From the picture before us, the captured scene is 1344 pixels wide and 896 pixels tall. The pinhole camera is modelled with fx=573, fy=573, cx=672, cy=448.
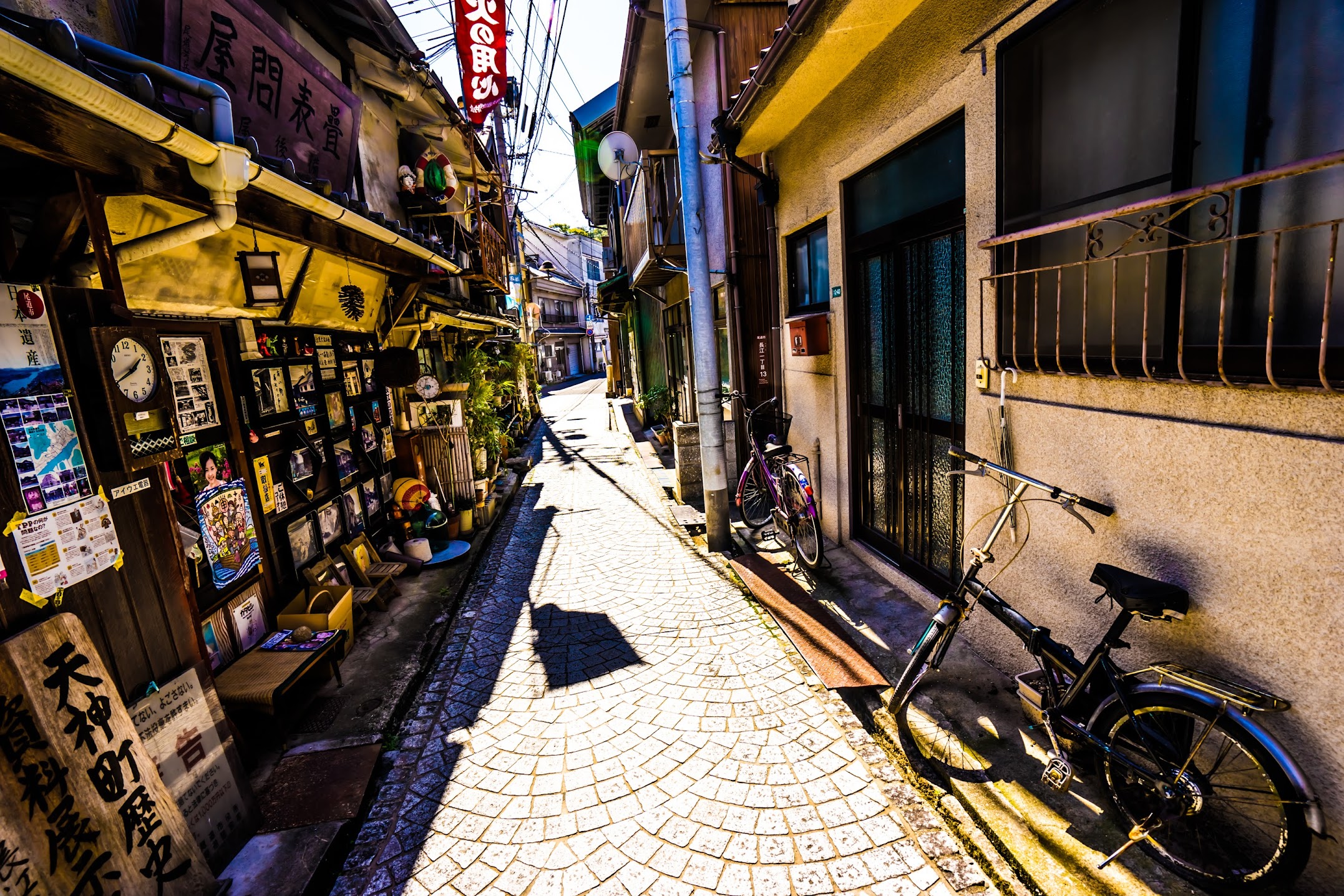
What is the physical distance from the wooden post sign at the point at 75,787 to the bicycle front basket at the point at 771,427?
6.41 meters

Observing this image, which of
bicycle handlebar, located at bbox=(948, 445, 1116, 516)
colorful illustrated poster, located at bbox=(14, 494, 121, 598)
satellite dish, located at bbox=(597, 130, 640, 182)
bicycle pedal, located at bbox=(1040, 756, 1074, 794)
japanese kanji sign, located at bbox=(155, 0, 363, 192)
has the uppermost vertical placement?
satellite dish, located at bbox=(597, 130, 640, 182)

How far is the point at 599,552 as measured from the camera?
8453mm

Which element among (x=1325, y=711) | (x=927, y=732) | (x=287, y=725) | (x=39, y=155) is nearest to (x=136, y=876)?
(x=287, y=725)

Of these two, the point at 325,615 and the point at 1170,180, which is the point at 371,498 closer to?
the point at 325,615

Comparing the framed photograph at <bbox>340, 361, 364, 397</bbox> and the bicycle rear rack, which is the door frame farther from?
the framed photograph at <bbox>340, 361, 364, 397</bbox>

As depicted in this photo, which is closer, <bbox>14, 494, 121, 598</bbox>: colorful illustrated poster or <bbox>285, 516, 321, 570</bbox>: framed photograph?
<bbox>14, 494, 121, 598</bbox>: colorful illustrated poster

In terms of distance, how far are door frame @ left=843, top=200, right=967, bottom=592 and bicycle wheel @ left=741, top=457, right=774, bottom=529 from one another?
5.51 feet

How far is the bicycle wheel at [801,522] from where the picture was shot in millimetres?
6602

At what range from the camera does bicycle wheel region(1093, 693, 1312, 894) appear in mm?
2475

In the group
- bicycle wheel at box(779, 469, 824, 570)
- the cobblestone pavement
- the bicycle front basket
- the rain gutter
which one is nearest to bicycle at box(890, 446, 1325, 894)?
the cobblestone pavement

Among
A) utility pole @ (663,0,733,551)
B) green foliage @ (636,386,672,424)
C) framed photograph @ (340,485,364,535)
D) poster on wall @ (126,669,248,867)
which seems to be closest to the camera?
poster on wall @ (126,669,248,867)

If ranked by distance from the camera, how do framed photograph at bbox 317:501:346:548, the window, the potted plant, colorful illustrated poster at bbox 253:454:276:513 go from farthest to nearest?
the potted plant < framed photograph at bbox 317:501:346:548 < colorful illustrated poster at bbox 253:454:276:513 < the window

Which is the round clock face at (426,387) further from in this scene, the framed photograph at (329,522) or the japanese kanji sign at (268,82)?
the japanese kanji sign at (268,82)

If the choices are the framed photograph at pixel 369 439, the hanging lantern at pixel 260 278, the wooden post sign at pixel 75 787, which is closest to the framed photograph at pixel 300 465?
the framed photograph at pixel 369 439
